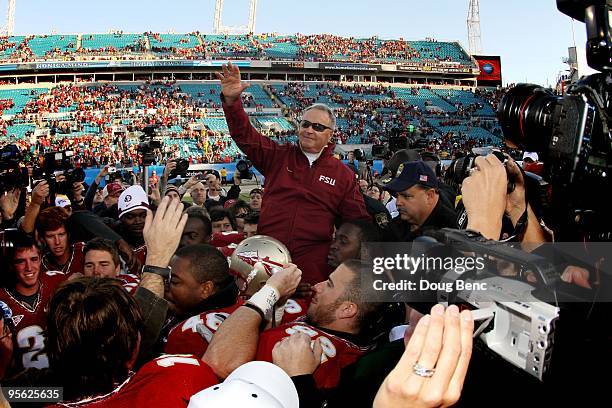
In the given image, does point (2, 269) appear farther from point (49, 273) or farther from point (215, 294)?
point (215, 294)

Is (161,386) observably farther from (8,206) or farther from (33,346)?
(8,206)

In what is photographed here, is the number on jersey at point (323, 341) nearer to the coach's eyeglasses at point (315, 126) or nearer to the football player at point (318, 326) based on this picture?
the football player at point (318, 326)

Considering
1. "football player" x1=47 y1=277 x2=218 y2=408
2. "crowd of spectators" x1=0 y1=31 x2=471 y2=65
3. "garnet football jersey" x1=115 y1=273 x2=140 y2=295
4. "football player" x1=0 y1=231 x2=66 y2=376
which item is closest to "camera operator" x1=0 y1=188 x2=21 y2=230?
"football player" x1=0 y1=231 x2=66 y2=376

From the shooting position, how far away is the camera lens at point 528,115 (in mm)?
1889

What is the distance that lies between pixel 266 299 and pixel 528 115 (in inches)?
49.2

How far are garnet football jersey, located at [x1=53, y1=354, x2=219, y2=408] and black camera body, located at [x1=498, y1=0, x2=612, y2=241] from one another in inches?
50.7

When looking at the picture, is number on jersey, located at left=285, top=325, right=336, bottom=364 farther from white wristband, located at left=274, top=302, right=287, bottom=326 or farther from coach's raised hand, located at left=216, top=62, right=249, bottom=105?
coach's raised hand, located at left=216, top=62, right=249, bottom=105

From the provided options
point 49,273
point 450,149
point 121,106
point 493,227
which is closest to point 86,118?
point 121,106

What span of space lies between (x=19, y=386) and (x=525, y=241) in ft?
7.26

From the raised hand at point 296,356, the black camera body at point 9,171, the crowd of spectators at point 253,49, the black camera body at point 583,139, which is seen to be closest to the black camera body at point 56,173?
the black camera body at point 9,171

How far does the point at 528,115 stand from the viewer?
6.42ft

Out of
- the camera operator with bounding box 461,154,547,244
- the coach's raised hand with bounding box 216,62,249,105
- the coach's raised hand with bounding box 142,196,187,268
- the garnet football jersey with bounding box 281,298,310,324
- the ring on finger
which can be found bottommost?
the garnet football jersey with bounding box 281,298,310,324

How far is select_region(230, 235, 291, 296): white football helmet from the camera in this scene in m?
3.03

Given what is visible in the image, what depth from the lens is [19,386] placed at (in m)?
2.32
